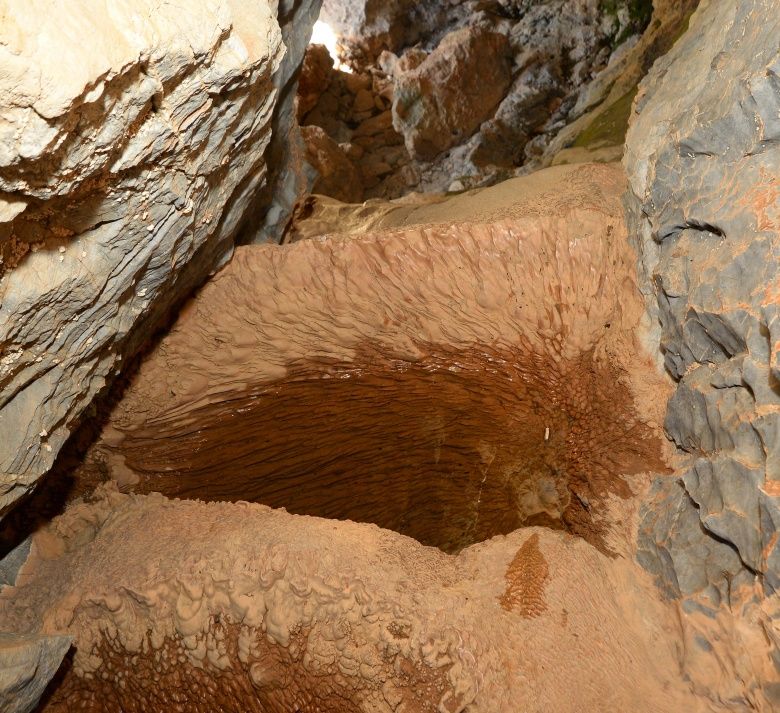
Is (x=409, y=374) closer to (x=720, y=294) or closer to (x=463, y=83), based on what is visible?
(x=720, y=294)

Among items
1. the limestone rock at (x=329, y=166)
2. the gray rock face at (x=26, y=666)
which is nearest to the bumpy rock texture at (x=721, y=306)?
the gray rock face at (x=26, y=666)

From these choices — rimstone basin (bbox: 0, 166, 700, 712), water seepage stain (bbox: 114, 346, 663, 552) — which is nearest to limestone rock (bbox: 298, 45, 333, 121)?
rimstone basin (bbox: 0, 166, 700, 712)

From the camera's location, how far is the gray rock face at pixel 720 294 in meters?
2.47

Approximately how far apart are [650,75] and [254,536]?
3.96 m

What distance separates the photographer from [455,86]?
8906 millimetres

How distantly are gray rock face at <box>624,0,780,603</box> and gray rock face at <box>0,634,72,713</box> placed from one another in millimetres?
2887

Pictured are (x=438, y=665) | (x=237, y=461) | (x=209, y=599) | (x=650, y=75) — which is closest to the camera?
(x=438, y=665)

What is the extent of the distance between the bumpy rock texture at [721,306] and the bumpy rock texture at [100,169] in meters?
2.12

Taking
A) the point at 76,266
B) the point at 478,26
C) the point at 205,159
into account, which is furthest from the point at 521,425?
the point at 478,26

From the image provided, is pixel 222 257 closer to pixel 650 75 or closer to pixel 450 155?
pixel 650 75

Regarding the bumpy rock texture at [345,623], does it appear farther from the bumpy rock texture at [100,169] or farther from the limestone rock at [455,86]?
the limestone rock at [455,86]

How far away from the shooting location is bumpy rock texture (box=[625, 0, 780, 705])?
2455 mm

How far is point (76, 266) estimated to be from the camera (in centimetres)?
237

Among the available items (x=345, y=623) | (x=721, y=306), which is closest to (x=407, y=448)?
(x=345, y=623)
